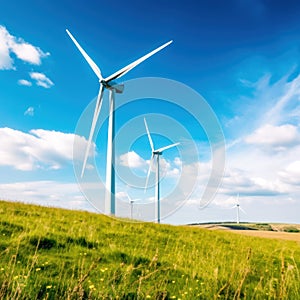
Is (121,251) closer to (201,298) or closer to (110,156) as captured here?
(201,298)

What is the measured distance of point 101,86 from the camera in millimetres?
37188

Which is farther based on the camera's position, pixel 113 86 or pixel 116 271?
pixel 113 86

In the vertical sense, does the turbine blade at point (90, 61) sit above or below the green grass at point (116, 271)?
above

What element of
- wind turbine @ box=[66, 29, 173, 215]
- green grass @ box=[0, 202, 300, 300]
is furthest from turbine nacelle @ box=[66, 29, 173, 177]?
green grass @ box=[0, 202, 300, 300]

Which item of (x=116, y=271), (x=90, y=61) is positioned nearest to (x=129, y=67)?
(x=90, y=61)

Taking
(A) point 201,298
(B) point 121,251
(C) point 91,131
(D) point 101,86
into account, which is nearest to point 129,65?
(D) point 101,86

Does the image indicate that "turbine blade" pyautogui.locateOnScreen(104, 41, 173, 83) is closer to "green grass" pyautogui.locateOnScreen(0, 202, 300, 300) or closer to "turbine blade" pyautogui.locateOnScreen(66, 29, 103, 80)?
"turbine blade" pyautogui.locateOnScreen(66, 29, 103, 80)

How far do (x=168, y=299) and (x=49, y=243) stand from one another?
5.02 metres

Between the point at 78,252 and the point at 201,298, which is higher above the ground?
the point at 78,252

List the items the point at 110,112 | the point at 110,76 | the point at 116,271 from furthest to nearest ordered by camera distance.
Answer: the point at 110,76 < the point at 110,112 < the point at 116,271

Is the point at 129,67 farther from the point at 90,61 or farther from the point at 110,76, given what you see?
the point at 90,61

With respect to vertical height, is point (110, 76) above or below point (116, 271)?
above

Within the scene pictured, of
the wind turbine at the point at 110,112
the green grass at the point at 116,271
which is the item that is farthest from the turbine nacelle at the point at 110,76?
the green grass at the point at 116,271

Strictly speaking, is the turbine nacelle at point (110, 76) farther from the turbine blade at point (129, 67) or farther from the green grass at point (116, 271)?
the green grass at point (116, 271)
